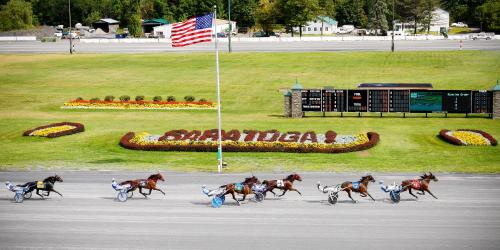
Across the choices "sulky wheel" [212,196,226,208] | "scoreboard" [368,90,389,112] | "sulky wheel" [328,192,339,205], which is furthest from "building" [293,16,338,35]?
"sulky wheel" [212,196,226,208]

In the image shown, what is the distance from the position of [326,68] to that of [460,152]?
36361 millimetres

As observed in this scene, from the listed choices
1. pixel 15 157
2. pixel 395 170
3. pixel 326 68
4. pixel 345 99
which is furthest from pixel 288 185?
pixel 326 68

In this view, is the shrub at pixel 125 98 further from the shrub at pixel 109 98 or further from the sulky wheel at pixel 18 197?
the sulky wheel at pixel 18 197

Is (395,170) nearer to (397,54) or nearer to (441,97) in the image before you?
(441,97)

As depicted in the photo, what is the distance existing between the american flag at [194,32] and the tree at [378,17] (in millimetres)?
119982

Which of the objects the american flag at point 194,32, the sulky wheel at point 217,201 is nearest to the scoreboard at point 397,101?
the american flag at point 194,32

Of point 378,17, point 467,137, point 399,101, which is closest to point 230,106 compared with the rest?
point 399,101

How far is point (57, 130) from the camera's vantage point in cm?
4794

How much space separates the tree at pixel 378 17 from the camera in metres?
152

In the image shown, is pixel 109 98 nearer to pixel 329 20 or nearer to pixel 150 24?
pixel 150 24

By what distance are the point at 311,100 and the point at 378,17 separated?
109111 millimetres

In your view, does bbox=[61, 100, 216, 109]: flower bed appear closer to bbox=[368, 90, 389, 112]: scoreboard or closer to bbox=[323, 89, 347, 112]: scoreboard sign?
bbox=[323, 89, 347, 112]: scoreboard sign

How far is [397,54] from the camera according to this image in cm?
8300

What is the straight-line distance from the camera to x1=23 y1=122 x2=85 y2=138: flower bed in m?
47.2
